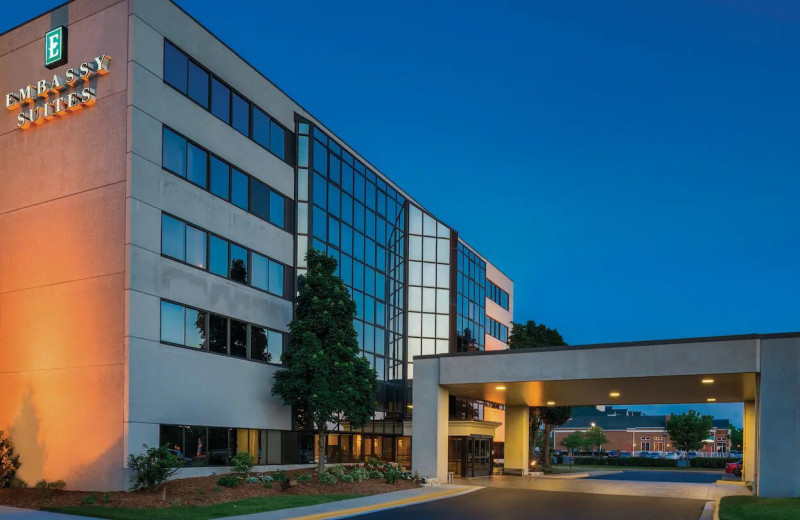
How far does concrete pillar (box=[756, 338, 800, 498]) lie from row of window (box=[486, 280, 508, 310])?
3813cm

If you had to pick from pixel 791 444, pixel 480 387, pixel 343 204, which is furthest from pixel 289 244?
pixel 791 444

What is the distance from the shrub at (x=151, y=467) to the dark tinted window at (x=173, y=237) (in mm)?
7346

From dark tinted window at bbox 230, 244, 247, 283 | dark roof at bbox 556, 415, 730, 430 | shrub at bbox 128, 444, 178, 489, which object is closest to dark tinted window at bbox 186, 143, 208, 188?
dark tinted window at bbox 230, 244, 247, 283

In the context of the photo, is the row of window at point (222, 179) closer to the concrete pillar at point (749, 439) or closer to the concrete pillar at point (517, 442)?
the concrete pillar at point (517, 442)

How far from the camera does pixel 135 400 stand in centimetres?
2500

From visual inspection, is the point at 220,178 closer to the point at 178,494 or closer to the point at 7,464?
the point at 178,494

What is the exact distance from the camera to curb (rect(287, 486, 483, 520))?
70.0 ft

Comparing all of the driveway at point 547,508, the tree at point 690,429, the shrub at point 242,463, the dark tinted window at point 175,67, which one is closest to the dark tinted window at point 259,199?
the dark tinted window at point 175,67

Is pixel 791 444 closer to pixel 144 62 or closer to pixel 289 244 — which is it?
pixel 289 244

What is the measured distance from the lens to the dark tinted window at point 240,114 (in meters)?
A: 32.2

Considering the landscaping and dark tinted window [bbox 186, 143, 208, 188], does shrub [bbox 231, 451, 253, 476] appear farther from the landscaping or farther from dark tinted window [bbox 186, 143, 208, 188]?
dark tinted window [bbox 186, 143, 208, 188]

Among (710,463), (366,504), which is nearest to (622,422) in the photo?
(710,463)

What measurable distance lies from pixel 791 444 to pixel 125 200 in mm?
24492

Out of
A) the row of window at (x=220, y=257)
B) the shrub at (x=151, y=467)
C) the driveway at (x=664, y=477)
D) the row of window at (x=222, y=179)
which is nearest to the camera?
the shrub at (x=151, y=467)
